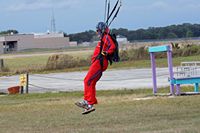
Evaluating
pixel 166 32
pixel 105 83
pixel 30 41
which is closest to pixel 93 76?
pixel 105 83

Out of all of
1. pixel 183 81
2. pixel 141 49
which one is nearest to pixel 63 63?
pixel 141 49

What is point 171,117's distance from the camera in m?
12.4

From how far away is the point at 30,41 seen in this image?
157250mm

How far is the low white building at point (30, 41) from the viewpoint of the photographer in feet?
502

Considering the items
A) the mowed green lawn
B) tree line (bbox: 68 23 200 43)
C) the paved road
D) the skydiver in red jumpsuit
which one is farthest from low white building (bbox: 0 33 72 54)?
the skydiver in red jumpsuit

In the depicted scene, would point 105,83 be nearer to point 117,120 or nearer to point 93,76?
point 117,120

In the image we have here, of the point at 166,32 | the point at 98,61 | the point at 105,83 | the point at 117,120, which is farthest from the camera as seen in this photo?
the point at 166,32

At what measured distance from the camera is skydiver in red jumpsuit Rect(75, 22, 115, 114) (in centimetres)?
1111

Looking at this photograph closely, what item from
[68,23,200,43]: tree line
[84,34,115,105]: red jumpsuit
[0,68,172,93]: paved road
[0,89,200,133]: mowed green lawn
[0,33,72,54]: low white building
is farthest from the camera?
[0,33,72,54]: low white building

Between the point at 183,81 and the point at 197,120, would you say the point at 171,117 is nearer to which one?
the point at 197,120

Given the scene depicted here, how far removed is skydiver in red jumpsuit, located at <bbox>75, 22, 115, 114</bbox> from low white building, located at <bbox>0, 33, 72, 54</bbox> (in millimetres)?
141579

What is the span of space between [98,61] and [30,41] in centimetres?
14734

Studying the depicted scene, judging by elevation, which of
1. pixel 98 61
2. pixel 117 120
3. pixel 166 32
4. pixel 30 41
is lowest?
pixel 117 120

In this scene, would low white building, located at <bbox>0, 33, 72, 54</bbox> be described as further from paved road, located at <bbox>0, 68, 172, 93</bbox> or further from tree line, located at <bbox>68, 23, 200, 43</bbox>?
paved road, located at <bbox>0, 68, 172, 93</bbox>
